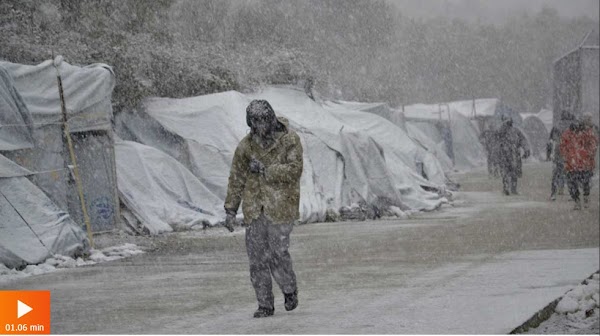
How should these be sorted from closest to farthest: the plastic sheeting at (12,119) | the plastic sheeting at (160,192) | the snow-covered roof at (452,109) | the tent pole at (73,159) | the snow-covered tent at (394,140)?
the plastic sheeting at (12,119) → the tent pole at (73,159) → the plastic sheeting at (160,192) → the snow-covered tent at (394,140) → the snow-covered roof at (452,109)

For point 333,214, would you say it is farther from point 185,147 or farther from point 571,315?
point 571,315

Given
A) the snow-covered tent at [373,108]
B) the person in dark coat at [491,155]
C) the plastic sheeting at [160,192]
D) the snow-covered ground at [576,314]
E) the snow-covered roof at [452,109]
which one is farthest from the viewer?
the snow-covered roof at [452,109]

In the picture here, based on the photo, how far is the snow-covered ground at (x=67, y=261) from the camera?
1135cm

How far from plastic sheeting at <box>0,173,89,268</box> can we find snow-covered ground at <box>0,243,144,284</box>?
15 centimetres

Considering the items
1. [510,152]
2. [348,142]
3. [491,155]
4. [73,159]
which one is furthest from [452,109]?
[73,159]

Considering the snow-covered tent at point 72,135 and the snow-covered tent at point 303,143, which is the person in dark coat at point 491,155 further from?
the snow-covered tent at point 72,135

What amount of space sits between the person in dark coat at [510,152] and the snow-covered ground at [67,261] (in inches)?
492

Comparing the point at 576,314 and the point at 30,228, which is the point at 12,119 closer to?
the point at 30,228

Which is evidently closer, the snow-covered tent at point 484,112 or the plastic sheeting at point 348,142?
the plastic sheeting at point 348,142

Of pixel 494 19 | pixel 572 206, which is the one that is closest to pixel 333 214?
pixel 572 206

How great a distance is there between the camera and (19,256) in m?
11.9

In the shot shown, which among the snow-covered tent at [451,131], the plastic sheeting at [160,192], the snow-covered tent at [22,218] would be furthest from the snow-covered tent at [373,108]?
the snow-covered tent at [22,218]

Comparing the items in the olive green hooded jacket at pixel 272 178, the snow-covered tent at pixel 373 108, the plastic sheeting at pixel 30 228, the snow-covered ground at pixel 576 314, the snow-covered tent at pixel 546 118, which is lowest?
the snow-covered ground at pixel 576 314

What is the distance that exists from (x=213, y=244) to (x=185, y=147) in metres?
5.27
